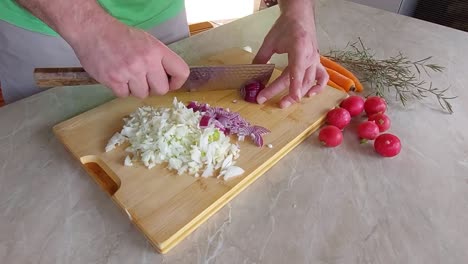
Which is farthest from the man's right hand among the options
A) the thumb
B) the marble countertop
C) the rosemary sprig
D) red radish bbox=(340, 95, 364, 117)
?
the rosemary sprig

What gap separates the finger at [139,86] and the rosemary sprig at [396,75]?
0.72 metres

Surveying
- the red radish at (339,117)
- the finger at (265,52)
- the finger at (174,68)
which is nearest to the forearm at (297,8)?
the finger at (265,52)

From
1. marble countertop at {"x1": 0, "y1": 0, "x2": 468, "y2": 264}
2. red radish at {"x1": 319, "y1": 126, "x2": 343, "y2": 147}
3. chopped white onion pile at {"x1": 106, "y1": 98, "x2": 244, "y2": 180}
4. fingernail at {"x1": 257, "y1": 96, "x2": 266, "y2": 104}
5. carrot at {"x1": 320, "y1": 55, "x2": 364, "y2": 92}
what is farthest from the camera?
carrot at {"x1": 320, "y1": 55, "x2": 364, "y2": 92}

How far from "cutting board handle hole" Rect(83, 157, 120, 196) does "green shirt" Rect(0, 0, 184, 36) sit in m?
0.49

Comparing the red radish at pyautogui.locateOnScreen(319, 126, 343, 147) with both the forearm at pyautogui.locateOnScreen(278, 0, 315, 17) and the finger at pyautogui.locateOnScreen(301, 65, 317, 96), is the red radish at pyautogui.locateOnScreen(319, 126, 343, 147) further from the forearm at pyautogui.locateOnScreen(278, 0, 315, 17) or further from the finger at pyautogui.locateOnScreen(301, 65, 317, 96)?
the forearm at pyautogui.locateOnScreen(278, 0, 315, 17)

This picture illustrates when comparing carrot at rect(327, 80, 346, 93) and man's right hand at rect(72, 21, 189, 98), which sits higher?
man's right hand at rect(72, 21, 189, 98)

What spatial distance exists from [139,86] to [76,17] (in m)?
0.19

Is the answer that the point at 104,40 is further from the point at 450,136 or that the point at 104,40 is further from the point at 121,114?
the point at 450,136

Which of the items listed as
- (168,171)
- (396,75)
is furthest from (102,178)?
(396,75)

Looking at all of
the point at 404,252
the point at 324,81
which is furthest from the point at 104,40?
the point at 404,252

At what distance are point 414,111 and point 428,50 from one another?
437 millimetres

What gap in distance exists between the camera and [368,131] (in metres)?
0.93

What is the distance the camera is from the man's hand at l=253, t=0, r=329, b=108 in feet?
3.27

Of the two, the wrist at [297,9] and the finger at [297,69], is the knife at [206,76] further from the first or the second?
the wrist at [297,9]
